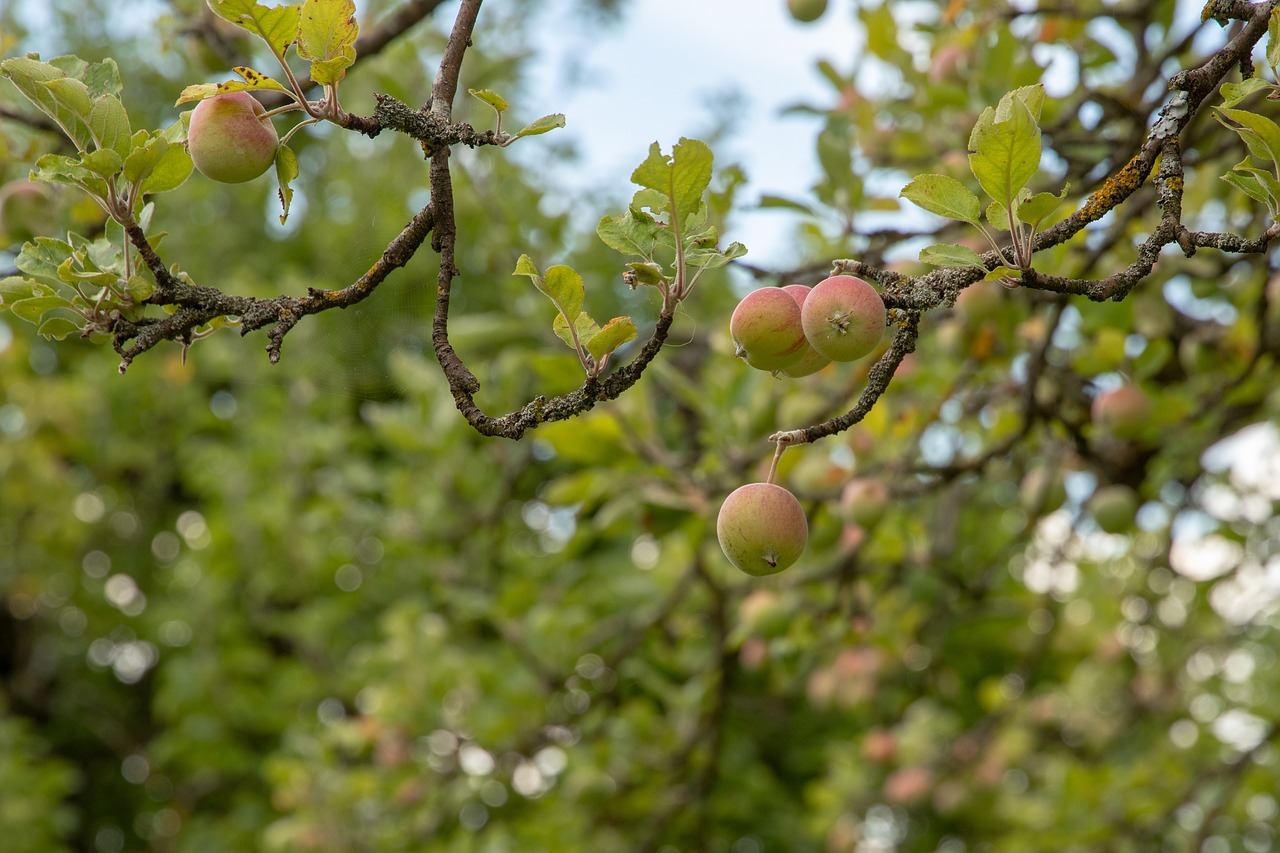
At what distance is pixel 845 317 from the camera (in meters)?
0.87

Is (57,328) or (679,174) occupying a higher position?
(679,174)

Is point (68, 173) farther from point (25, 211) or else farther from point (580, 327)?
point (25, 211)

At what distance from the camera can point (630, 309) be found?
16.7 ft

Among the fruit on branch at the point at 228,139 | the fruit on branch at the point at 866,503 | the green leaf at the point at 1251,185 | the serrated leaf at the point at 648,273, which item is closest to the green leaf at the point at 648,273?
the serrated leaf at the point at 648,273

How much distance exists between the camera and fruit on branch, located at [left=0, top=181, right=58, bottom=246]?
1.45m

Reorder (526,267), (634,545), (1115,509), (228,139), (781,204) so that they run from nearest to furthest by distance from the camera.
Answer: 1. (526,267)
2. (228,139)
3. (781,204)
4. (1115,509)
5. (634,545)

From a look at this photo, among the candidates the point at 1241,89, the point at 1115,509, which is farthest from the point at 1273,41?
the point at 1115,509

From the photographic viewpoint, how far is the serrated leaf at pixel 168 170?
96cm

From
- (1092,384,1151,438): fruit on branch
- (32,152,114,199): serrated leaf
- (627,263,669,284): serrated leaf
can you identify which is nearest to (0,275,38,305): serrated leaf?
(32,152,114,199): serrated leaf

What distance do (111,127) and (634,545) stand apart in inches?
146

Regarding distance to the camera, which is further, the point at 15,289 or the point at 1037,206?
the point at 15,289

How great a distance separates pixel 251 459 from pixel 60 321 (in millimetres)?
3827

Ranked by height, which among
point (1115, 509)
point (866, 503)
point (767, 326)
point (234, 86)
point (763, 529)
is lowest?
point (1115, 509)

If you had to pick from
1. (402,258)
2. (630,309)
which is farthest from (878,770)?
(402,258)
